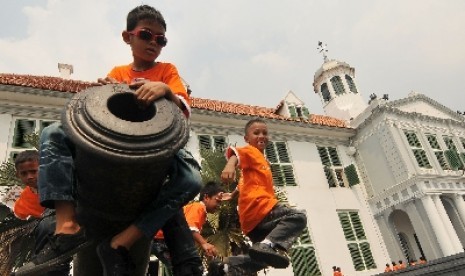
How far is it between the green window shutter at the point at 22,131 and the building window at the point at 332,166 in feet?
44.5

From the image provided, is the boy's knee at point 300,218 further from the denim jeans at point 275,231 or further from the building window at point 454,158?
the building window at point 454,158

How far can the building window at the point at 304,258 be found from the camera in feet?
51.9

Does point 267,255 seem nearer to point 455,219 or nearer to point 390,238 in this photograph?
point 390,238

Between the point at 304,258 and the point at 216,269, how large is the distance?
48.3 ft

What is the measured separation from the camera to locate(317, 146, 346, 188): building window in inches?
773

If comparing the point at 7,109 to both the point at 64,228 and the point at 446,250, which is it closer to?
the point at 64,228

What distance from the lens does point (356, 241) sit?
18.1m

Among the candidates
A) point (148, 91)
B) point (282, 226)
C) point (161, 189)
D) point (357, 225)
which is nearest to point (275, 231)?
point (282, 226)

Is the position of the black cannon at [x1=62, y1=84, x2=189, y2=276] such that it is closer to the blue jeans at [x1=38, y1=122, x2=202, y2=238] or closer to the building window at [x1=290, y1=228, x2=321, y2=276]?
the blue jeans at [x1=38, y1=122, x2=202, y2=238]

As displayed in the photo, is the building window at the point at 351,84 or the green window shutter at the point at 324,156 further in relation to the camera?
the building window at the point at 351,84

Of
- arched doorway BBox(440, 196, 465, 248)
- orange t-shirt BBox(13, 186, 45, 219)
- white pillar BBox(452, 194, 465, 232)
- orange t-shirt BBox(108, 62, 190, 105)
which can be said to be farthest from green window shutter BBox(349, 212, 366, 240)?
orange t-shirt BBox(108, 62, 190, 105)

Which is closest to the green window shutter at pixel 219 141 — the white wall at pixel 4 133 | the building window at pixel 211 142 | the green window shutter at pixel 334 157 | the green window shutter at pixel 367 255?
the building window at pixel 211 142

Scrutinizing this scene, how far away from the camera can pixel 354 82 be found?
27922 millimetres

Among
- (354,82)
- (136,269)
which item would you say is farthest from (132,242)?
(354,82)
